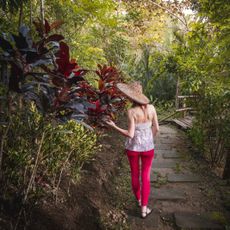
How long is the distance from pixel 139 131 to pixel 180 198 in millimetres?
→ 1289

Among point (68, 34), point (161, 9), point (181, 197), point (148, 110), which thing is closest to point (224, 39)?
point (148, 110)

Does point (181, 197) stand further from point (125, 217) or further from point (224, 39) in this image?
point (224, 39)

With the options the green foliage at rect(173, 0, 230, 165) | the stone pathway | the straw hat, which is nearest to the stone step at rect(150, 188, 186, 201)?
the stone pathway

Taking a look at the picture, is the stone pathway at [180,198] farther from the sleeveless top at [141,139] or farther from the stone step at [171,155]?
the sleeveless top at [141,139]

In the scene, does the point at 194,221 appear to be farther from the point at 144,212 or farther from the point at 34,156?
the point at 34,156

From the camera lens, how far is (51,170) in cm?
305

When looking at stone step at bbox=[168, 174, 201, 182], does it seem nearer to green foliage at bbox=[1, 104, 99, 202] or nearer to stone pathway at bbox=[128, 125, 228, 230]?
stone pathway at bbox=[128, 125, 228, 230]

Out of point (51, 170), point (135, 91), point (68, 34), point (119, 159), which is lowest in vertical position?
point (119, 159)

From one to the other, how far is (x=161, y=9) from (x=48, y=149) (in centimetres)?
1131

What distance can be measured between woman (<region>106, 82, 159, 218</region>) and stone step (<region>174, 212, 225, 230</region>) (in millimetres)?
385

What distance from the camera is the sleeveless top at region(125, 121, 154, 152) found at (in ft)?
11.2

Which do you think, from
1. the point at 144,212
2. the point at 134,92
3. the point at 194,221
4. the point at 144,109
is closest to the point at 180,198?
the point at 194,221

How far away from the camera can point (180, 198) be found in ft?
13.2

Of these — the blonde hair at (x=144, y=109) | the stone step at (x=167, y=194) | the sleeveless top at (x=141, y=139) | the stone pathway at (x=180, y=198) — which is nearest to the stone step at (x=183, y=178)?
the stone pathway at (x=180, y=198)
